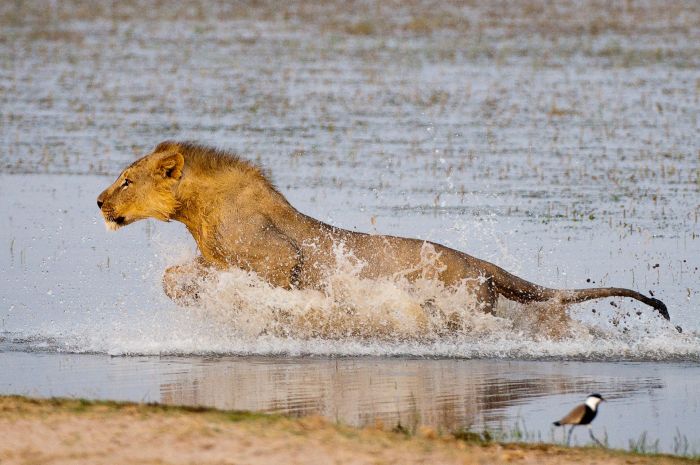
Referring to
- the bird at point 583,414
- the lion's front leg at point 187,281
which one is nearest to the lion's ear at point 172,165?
the lion's front leg at point 187,281

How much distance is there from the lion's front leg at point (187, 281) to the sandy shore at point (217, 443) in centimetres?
301

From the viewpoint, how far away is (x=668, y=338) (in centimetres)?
1091

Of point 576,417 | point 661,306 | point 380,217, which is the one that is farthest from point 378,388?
point 380,217

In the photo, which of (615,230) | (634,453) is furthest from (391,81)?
(634,453)

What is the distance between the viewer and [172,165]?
1092cm

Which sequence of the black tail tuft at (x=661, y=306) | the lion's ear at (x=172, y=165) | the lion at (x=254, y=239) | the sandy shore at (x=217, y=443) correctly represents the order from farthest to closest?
the lion's ear at (x=172, y=165) < the lion at (x=254, y=239) < the black tail tuft at (x=661, y=306) < the sandy shore at (x=217, y=443)

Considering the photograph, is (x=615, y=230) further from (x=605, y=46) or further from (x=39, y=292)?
(x=605, y=46)

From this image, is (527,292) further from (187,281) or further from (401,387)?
(187,281)

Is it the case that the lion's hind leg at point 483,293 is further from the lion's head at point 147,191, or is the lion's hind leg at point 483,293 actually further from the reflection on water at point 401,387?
the lion's head at point 147,191

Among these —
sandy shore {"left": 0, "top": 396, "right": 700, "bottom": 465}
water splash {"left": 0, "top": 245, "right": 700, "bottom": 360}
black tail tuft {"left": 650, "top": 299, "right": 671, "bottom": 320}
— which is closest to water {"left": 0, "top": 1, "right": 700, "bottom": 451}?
water splash {"left": 0, "top": 245, "right": 700, "bottom": 360}

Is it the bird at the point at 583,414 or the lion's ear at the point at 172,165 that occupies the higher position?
the lion's ear at the point at 172,165

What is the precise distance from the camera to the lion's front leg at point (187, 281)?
10.8 metres

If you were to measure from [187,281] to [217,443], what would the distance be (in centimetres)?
375

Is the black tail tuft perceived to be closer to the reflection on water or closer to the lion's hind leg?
the reflection on water
